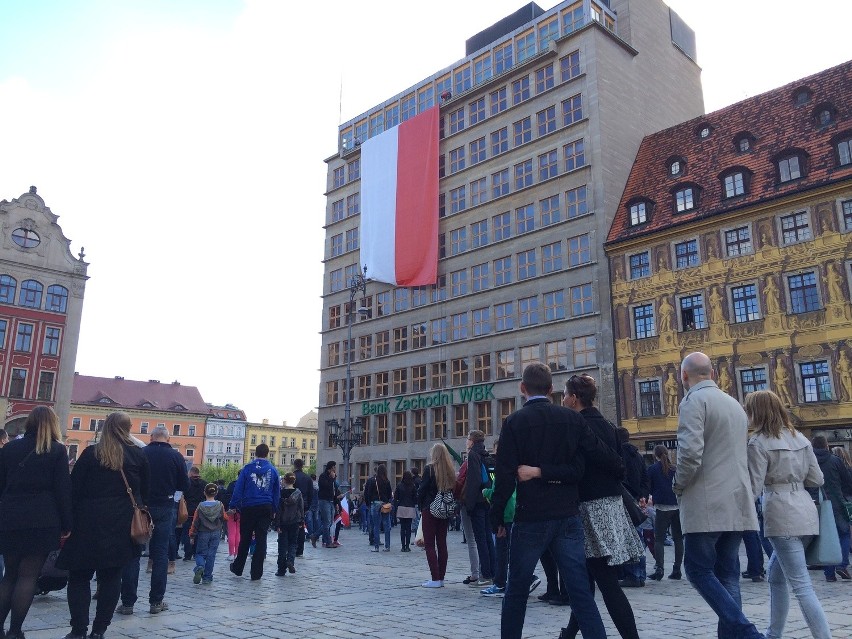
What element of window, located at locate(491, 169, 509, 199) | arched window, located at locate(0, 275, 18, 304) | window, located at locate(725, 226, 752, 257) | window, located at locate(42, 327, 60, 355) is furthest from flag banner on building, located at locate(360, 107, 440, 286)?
arched window, located at locate(0, 275, 18, 304)

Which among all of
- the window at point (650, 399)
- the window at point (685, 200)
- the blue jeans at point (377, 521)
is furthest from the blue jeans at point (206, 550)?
the window at point (685, 200)

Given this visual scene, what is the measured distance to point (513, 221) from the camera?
41188 millimetres

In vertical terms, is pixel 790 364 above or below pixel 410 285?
below

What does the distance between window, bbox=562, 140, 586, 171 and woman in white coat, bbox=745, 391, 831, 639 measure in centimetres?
3346

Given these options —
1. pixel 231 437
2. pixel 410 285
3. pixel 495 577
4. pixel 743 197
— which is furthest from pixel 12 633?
pixel 231 437

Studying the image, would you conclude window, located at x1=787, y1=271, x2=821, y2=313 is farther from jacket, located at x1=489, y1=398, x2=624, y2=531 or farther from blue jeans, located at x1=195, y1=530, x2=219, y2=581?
jacket, located at x1=489, y1=398, x2=624, y2=531

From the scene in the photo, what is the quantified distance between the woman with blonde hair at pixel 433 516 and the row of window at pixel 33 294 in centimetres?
5115

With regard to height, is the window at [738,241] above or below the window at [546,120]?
below

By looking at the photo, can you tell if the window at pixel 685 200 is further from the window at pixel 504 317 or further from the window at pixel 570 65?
the window at pixel 504 317

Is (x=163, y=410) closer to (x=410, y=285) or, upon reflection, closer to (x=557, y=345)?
(x=410, y=285)

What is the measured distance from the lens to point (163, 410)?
10012 cm

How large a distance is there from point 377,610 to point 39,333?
52642 millimetres

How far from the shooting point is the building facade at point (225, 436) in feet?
362

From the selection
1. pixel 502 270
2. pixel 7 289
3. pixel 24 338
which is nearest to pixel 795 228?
pixel 502 270
